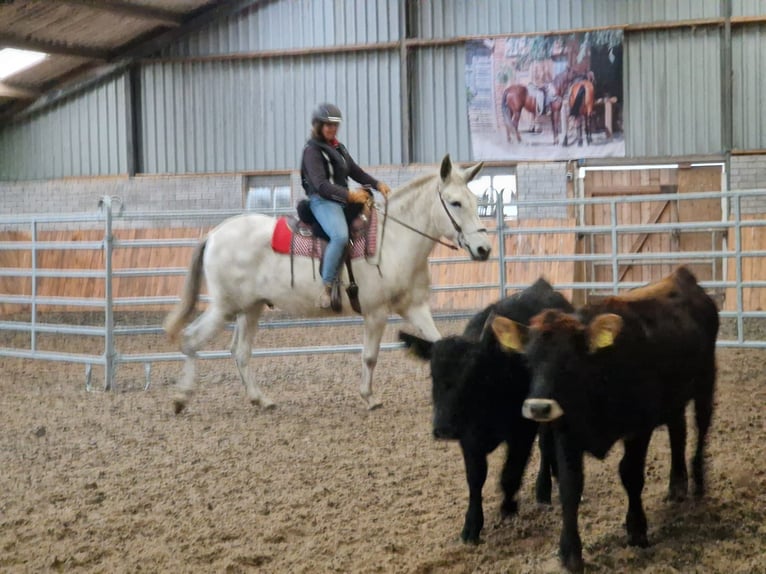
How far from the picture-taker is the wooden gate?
14.7 metres

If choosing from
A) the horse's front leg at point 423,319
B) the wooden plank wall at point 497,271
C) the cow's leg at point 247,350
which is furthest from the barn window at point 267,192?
the horse's front leg at point 423,319

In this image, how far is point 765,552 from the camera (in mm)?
3070

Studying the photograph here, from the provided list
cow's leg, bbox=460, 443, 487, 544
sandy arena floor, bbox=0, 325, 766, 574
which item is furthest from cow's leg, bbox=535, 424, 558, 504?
cow's leg, bbox=460, 443, 487, 544

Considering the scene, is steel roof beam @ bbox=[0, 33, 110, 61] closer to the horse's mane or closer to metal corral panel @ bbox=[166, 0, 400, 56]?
metal corral panel @ bbox=[166, 0, 400, 56]

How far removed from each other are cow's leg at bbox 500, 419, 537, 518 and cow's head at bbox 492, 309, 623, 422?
1.86 ft

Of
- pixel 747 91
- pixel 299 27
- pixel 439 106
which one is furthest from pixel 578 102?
pixel 299 27

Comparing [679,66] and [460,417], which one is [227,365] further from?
[679,66]

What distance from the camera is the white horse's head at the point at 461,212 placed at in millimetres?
6152

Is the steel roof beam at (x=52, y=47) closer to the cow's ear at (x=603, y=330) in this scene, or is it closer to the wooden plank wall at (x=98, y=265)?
the wooden plank wall at (x=98, y=265)

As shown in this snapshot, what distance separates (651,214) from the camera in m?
15.0

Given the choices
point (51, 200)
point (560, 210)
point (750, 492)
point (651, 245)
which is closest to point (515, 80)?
point (560, 210)

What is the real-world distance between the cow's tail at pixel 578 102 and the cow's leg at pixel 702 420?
11537 mm

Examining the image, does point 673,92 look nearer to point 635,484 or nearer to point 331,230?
point 331,230

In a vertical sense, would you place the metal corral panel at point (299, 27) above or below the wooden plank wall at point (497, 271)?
above
